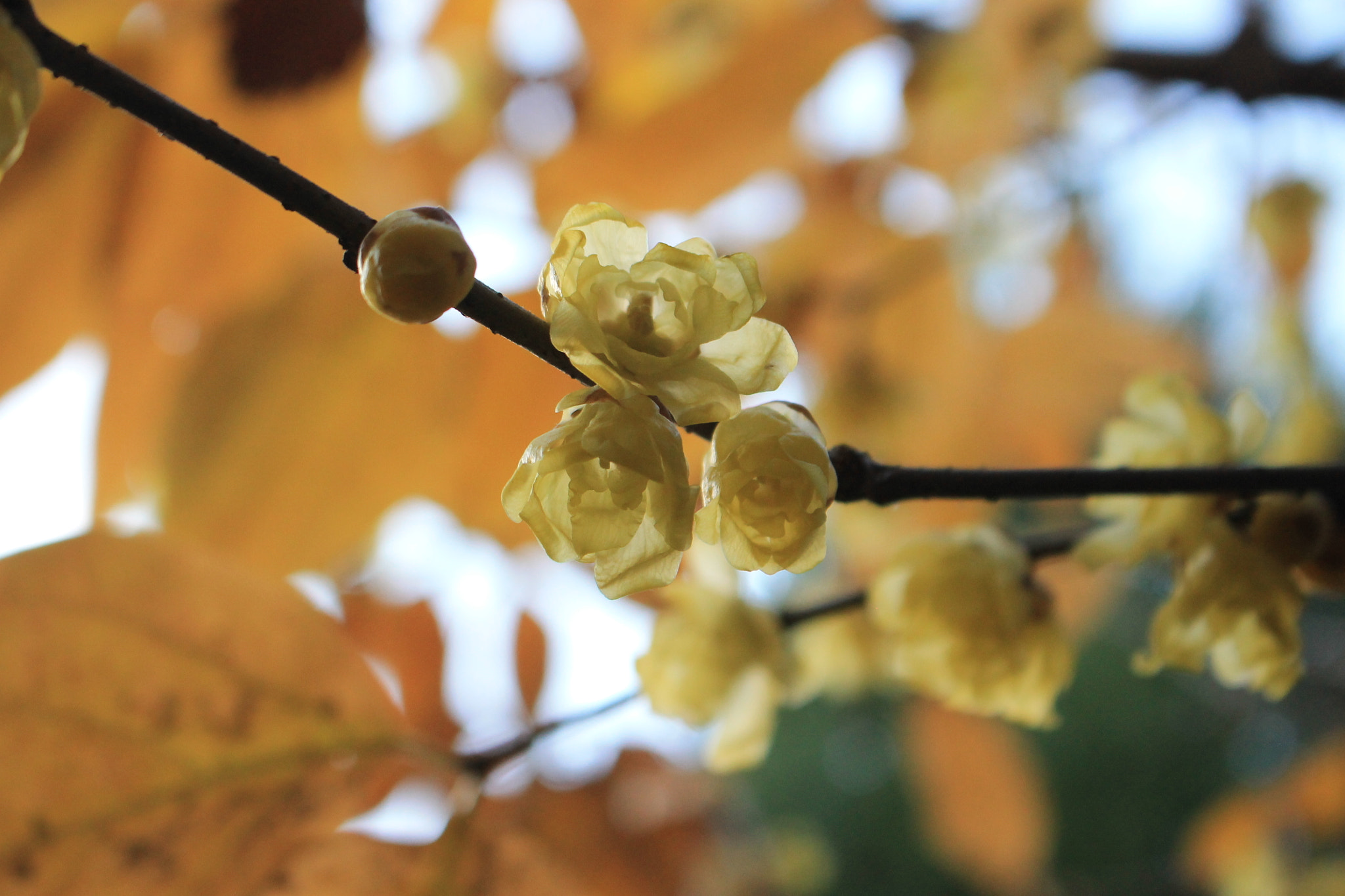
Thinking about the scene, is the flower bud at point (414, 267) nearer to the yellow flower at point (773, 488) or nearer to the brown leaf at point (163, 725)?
the yellow flower at point (773, 488)

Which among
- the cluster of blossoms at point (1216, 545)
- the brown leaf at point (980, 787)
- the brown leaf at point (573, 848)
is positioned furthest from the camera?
the brown leaf at point (980, 787)

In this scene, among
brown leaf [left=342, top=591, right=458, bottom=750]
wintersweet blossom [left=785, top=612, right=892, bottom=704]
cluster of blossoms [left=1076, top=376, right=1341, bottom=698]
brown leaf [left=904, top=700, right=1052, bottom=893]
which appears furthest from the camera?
brown leaf [left=904, top=700, right=1052, bottom=893]

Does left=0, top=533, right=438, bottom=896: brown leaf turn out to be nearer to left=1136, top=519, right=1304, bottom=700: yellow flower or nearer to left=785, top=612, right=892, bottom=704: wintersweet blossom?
left=785, top=612, right=892, bottom=704: wintersweet blossom

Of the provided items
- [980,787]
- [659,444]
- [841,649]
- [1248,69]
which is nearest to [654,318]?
[659,444]

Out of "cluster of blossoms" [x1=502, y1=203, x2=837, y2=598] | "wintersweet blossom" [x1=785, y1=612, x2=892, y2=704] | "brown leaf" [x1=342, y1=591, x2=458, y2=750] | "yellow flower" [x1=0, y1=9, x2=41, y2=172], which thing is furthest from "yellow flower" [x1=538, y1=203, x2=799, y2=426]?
"brown leaf" [x1=342, y1=591, x2=458, y2=750]

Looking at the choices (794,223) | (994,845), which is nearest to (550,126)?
(794,223)

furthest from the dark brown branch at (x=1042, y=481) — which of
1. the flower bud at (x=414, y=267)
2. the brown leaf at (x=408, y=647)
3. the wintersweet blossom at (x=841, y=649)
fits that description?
the brown leaf at (x=408, y=647)

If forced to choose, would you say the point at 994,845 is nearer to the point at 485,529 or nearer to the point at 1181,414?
the point at 485,529
